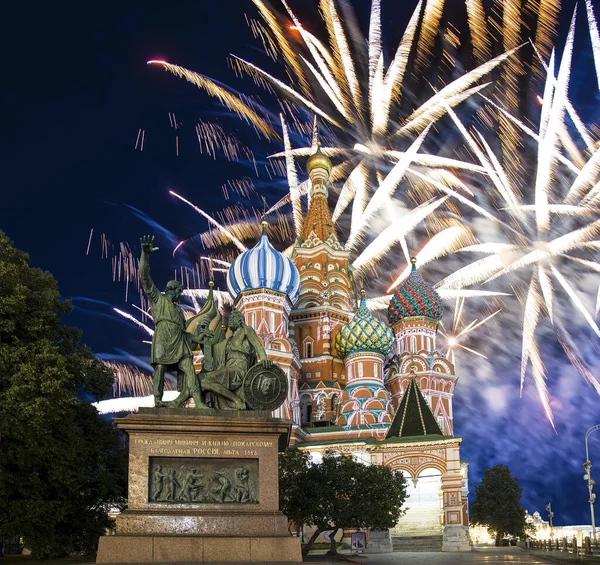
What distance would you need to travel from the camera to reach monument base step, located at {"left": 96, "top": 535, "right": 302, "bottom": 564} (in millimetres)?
15297

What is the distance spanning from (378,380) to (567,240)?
64.5 ft

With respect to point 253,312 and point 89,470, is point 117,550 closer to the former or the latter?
point 89,470

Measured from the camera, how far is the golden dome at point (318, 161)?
67875mm

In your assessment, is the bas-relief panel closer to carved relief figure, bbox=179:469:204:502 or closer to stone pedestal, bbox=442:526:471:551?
carved relief figure, bbox=179:469:204:502

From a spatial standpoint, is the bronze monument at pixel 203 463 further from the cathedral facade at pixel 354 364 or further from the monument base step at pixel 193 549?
the cathedral facade at pixel 354 364

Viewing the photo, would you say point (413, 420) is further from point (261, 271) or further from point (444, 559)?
point (444, 559)

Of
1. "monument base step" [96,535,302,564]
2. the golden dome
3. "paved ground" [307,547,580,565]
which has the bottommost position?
"paved ground" [307,547,580,565]

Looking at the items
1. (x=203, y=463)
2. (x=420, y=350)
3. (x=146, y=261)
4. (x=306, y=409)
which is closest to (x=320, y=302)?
(x=420, y=350)

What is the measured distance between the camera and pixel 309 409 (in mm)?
58344

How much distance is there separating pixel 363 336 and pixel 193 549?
4260 cm

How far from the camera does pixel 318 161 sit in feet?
223

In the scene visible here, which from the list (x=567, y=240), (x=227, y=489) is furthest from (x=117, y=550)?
(x=567, y=240)

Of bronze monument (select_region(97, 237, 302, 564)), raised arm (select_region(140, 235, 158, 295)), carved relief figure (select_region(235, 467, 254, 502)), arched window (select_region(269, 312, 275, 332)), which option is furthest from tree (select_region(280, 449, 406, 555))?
arched window (select_region(269, 312, 275, 332))

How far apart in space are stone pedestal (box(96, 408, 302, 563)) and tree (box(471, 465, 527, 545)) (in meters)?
48.6
